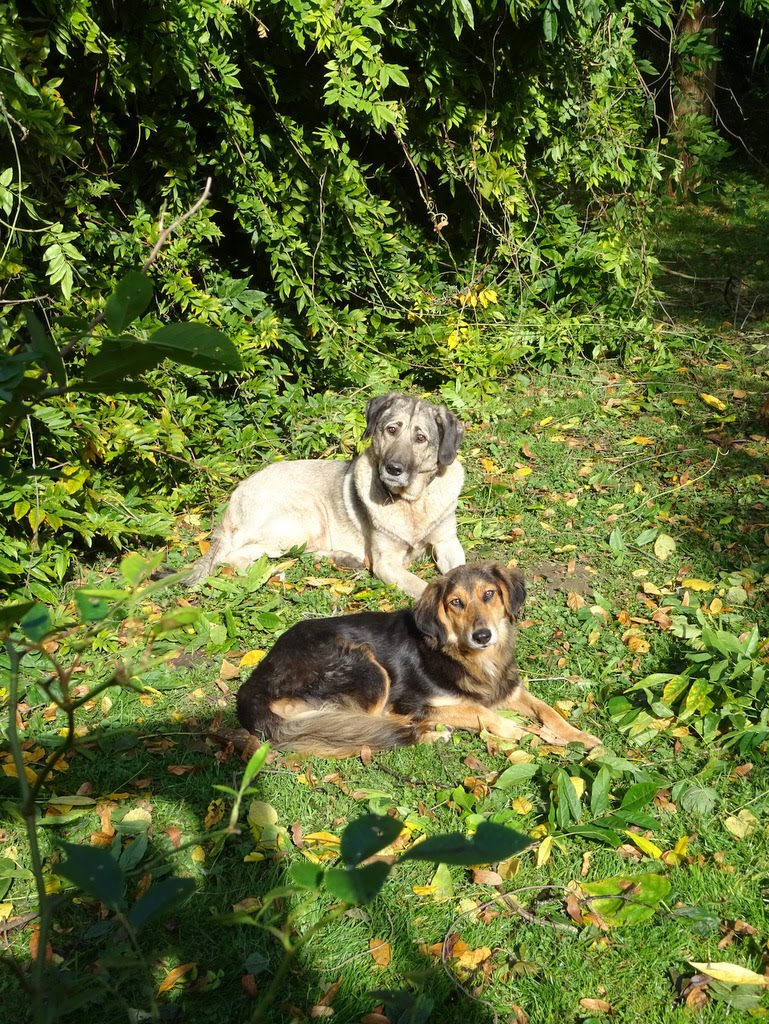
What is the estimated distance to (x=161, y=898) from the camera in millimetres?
1035

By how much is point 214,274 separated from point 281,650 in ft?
14.2

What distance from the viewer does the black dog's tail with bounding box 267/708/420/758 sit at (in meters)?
4.11

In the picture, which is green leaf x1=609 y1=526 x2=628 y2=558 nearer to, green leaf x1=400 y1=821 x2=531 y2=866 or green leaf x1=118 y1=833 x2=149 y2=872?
green leaf x1=118 y1=833 x2=149 y2=872

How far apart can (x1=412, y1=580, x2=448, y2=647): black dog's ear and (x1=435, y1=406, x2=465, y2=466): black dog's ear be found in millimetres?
1938

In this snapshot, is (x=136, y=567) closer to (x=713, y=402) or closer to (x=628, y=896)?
(x=628, y=896)

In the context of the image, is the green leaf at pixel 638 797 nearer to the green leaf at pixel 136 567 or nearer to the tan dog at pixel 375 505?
the tan dog at pixel 375 505

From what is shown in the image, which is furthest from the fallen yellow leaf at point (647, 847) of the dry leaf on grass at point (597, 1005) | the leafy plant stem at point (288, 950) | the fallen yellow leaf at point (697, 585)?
the leafy plant stem at point (288, 950)

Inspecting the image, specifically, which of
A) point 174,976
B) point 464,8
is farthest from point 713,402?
point 174,976

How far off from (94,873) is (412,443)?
5335 millimetres

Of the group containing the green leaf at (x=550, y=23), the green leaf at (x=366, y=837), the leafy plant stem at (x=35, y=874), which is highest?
the green leaf at (x=550, y=23)

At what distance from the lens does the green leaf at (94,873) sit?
985 mm

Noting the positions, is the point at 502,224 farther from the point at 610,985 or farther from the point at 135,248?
the point at 610,985

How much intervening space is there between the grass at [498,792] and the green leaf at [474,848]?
0.46 meters

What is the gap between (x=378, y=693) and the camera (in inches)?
177
